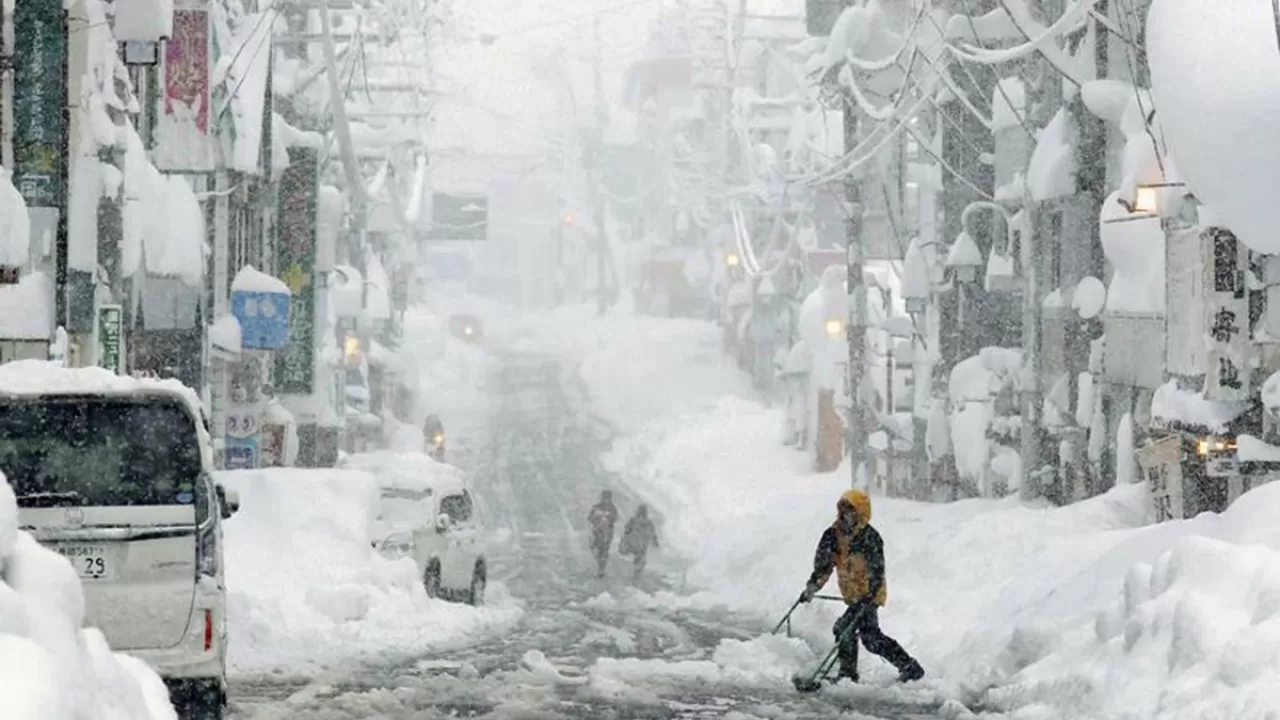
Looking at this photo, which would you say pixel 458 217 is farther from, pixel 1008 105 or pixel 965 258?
pixel 1008 105

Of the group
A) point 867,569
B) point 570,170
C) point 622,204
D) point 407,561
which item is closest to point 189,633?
point 867,569

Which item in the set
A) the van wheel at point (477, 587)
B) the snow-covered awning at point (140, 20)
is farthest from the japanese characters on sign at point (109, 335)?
the van wheel at point (477, 587)

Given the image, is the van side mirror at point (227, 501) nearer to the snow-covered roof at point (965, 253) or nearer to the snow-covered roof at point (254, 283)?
the snow-covered roof at point (254, 283)

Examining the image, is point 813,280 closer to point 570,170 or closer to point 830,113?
point 830,113

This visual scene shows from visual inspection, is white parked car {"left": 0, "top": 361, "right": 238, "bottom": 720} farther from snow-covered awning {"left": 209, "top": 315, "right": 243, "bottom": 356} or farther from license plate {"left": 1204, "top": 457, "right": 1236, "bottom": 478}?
snow-covered awning {"left": 209, "top": 315, "right": 243, "bottom": 356}

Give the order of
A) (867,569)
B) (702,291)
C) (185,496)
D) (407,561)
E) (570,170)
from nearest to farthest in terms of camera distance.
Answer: (185,496) → (867,569) → (407,561) → (702,291) → (570,170)

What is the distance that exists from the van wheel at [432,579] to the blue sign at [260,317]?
11342 millimetres

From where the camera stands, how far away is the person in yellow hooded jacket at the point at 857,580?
1641 centimetres

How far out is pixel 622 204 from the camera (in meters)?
117

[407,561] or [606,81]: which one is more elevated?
[606,81]

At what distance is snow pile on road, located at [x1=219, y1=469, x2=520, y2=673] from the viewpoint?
19406 mm

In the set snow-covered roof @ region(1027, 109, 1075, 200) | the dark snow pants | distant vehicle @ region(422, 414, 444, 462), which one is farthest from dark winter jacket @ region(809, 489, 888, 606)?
distant vehicle @ region(422, 414, 444, 462)

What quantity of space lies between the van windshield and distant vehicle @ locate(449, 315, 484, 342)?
9359cm

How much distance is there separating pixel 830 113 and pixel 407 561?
48.1 metres
